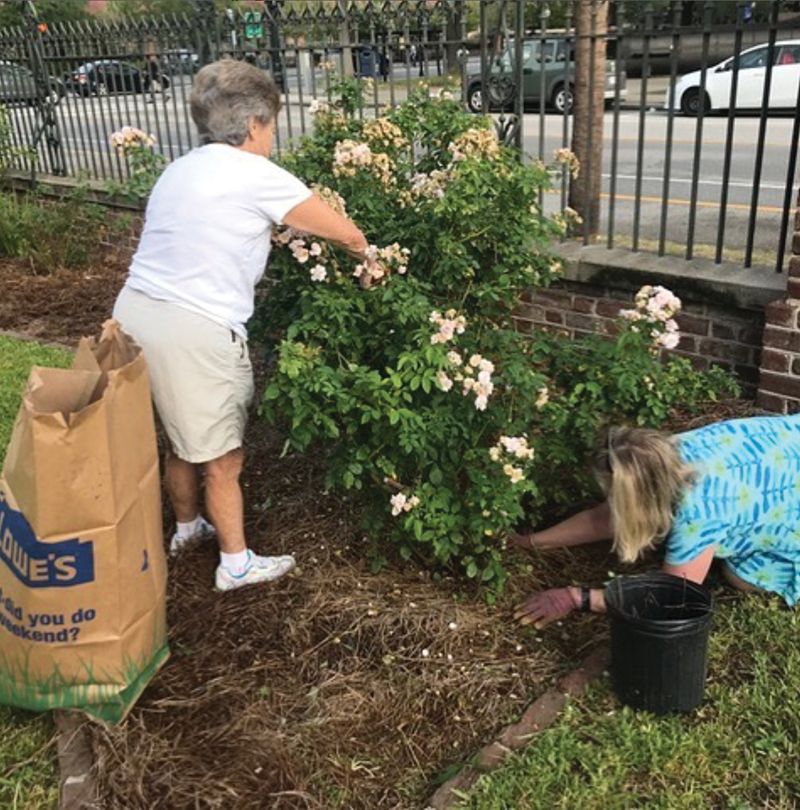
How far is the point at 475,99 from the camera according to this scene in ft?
17.8

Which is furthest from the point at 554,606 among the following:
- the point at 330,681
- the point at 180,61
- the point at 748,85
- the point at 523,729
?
the point at 748,85

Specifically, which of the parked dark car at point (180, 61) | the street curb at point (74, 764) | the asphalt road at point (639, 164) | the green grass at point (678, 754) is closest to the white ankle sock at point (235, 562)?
the street curb at point (74, 764)

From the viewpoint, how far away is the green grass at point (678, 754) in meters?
2.38

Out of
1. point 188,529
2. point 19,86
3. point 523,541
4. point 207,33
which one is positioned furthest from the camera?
point 19,86

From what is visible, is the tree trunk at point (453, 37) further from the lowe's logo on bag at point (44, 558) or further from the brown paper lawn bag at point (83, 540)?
the lowe's logo on bag at point (44, 558)

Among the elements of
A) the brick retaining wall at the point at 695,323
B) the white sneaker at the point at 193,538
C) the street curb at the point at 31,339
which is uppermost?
the brick retaining wall at the point at 695,323

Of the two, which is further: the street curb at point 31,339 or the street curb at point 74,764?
the street curb at point 31,339

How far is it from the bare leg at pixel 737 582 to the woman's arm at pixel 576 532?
1.32 feet

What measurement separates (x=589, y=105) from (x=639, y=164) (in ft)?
2.17

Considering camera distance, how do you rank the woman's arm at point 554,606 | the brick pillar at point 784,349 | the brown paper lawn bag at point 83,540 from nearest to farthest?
Result: the brown paper lawn bag at point 83,540
the woman's arm at point 554,606
the brick pillar at point 784,349

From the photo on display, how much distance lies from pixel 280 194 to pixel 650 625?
5.46ft

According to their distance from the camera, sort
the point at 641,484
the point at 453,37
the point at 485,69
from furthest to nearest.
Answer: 1. the point at 453,37
2. the point at 485,69
3. the point at 641,484

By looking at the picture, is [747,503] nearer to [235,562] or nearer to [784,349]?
[784,349]

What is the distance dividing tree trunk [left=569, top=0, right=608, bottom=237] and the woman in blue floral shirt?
80.4 inches
